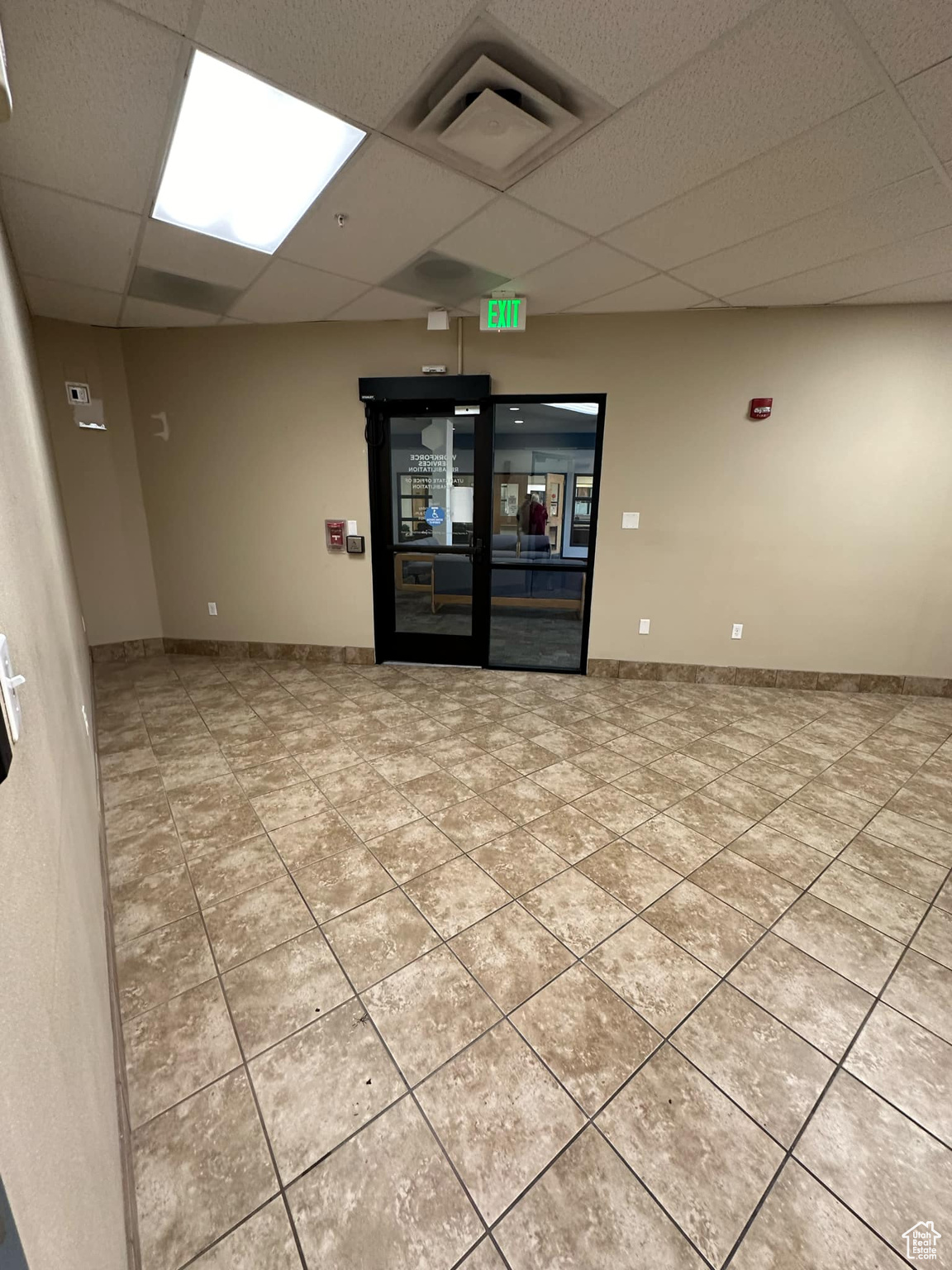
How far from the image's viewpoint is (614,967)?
181 cm

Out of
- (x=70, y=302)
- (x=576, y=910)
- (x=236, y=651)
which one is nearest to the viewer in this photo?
(x=576, y=910)

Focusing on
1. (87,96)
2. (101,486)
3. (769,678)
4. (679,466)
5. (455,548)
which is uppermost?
(87,96)

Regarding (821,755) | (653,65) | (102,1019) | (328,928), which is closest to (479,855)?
(328,928)

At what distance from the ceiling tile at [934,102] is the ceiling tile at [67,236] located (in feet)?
10.9

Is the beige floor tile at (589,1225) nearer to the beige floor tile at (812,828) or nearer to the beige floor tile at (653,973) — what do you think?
the beige floor tile at (653,973)

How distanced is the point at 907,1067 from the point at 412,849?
1.81 meters

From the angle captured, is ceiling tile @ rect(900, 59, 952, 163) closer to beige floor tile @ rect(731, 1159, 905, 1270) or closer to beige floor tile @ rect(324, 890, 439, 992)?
beige floor tile @ rect(731, 1159, 905, 1270)

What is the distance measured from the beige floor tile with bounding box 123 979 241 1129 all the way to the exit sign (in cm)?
399

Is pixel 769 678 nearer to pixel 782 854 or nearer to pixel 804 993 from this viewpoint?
pixel 782 854

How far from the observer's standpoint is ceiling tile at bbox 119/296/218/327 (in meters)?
3.76

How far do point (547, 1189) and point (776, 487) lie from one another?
4.48 metres

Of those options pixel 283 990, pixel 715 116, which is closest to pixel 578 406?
pixel 715 116

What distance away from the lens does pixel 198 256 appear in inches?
117

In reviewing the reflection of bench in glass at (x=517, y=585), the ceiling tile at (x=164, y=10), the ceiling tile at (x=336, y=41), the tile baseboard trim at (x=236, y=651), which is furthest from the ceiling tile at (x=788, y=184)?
the tile baseboard trim at (x=236, y=651)
